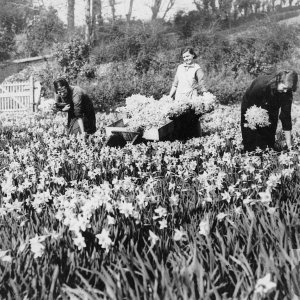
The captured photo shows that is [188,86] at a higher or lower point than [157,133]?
higher

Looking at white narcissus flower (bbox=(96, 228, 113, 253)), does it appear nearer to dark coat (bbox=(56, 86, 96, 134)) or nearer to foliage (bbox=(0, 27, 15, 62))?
dark coat (bbox=(56, 86, 96, 134))

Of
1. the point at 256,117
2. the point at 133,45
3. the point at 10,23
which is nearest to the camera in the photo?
the point at 256,117

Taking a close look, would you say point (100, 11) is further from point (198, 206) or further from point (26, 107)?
point (198, 206)

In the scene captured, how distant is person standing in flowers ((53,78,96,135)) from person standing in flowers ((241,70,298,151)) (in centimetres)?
257

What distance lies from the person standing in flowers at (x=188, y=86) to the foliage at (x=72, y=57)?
14.0 m

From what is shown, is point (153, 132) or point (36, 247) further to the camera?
point (153, 132)

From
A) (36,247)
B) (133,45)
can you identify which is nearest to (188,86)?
(36,247)

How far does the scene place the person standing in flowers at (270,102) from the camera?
13.6 ft

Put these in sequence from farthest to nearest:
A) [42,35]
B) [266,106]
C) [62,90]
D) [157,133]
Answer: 1. [42,35]
2. [62,90]
3. [157,133]
4. [266,106]

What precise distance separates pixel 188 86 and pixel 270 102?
2254 millimetres

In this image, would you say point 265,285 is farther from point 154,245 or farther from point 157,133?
point 157,133

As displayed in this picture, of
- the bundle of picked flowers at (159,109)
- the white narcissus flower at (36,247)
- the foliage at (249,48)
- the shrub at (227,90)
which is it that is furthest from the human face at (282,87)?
the foliage at (249,48)

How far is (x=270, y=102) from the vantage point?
4492 millimetres

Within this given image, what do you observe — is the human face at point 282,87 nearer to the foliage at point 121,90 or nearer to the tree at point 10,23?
the foliage at point 121,90
